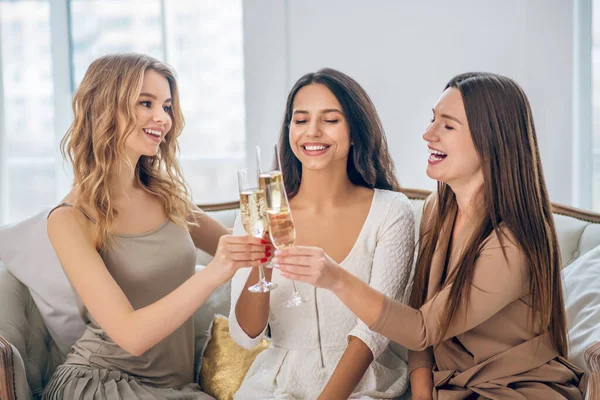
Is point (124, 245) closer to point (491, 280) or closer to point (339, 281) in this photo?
point (339, 281)

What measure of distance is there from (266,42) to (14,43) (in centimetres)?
188

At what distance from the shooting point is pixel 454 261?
1.90m

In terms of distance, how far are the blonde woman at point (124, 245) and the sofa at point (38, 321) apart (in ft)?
0.52

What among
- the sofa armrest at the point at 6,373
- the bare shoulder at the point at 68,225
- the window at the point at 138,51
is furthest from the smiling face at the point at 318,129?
the window at the point at 138,51

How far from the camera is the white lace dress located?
2014 mm

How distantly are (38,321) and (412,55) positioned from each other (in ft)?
7.25

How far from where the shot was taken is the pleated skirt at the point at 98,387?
2004 mm

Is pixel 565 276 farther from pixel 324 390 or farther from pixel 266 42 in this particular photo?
pixel 266 42

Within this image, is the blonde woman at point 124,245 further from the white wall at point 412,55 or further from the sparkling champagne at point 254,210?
the white wall at point 412,55

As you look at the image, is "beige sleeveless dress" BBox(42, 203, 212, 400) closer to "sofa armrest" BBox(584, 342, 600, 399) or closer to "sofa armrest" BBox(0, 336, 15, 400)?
"sofa armrest" BBox(0, 336, 15, 400)

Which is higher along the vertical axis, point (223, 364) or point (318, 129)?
point (318, 129)

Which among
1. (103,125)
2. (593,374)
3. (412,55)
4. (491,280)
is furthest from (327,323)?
(412,55)

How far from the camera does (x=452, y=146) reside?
185cm

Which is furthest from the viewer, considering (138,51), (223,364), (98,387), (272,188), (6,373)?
(138,51)
